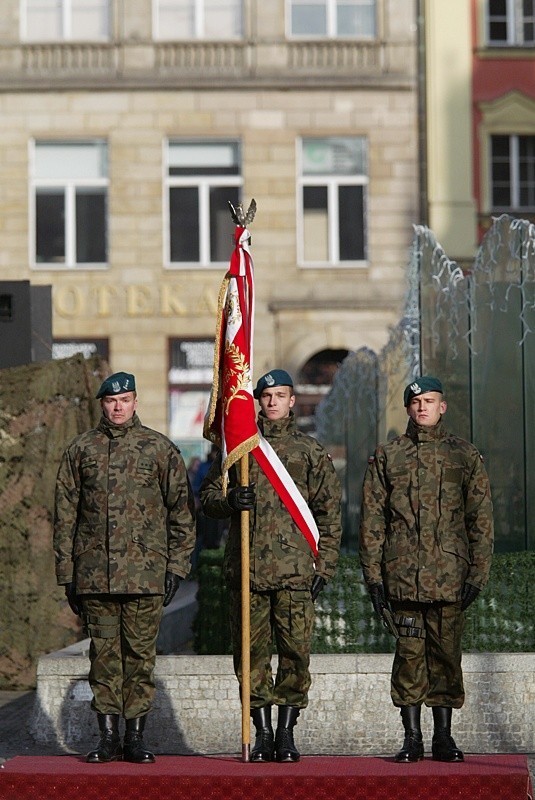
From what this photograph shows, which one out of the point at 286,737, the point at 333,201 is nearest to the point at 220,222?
the point at 333,201

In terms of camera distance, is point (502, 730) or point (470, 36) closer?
point (502, 730)

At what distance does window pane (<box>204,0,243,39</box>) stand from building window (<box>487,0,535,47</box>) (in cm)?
443

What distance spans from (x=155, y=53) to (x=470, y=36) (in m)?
5.51

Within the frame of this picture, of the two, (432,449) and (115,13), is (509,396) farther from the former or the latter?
(115,13)

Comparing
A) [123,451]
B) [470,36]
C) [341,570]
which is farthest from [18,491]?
[470,36]

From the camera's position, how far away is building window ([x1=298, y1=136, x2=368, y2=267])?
30.7 meters

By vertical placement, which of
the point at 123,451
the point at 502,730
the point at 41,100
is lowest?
the point at 502,730

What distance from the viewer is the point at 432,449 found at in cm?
870

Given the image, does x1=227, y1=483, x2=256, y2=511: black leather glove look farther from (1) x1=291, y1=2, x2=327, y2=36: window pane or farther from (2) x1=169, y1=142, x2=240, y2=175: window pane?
(1) x1=291, y1=2, x2=327, y2=36: window pane

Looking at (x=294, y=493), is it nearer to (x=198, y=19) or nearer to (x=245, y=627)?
(x=245, y=627)

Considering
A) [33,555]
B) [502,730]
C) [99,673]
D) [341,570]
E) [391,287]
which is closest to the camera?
[99,673]

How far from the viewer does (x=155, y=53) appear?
30438 mm

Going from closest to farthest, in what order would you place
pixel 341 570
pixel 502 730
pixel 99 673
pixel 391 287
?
pixel 99 673 < pixel 502 730 < pixel 341 570 < pixel 391 287

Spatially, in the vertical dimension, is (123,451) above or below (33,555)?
above
